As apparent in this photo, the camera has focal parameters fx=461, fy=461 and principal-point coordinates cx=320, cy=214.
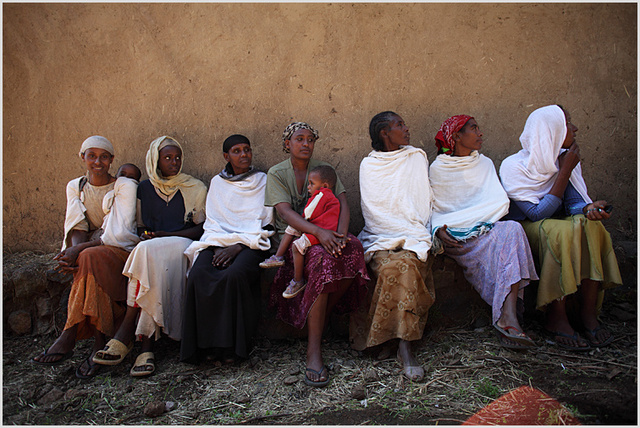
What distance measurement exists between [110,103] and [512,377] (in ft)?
14.6

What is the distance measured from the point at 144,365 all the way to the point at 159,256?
80 cm

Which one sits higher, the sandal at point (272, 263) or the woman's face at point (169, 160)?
the woman's face at point (169, 160)

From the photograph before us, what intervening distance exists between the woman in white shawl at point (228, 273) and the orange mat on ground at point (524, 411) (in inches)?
66.0

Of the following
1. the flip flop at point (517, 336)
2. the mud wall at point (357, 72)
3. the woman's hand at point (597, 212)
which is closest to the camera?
the flip flop at point (517, 336)

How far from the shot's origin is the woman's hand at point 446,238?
3.70 metres

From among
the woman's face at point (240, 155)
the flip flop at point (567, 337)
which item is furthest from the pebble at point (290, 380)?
the flip flop at point (567, 337)

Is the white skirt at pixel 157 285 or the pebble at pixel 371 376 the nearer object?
the pebble at pixel 371 376

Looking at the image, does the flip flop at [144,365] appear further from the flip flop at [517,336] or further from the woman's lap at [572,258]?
the woman's lap at [572,258]

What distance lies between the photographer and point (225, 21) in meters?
4.68

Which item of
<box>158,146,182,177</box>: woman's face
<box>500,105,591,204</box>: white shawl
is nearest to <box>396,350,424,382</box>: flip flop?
<box>500,105,591,204</box>: white shawl

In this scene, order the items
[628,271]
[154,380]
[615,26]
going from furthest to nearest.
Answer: [615,26], [628,271], [154,380]

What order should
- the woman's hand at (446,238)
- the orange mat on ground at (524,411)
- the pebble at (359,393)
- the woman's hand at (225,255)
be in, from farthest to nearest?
the woman's hand at (446,238) → the woman's hand at (225,255) → the pebble at (359,393) → the orange mat on ground at (524,411)

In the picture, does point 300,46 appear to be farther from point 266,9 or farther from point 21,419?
point 21,419

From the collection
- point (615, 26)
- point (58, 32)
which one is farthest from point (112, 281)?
point (615, 26)
